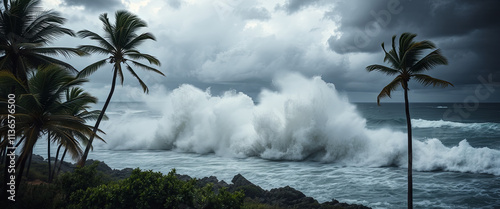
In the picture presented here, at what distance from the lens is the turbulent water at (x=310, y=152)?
14945mm

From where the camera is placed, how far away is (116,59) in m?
13.0

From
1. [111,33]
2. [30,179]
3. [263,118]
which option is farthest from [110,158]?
[111,33]

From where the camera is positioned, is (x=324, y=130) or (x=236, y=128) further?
(x=236, y=128)

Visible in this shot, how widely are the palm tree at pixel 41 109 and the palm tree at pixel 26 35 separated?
202 cm

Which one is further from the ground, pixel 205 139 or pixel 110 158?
pixel 205 139

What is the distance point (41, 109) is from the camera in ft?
26.0

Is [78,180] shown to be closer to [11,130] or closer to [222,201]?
[11,130]

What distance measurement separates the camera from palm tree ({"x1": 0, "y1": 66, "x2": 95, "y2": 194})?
753 centimetres

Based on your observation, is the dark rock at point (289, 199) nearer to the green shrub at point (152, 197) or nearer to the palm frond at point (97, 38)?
the green shrub at point (152, 197)

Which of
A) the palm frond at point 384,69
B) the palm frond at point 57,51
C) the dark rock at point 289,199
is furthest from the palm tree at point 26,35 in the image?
the palm frond at point 384,69

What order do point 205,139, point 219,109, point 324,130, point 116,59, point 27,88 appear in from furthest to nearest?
point 219,109
point 205,139
point 324,130
point 116,59
point 27,88

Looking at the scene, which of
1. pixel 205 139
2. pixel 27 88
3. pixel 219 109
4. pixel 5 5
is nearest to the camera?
pixel 27 88

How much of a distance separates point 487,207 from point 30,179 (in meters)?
22.1

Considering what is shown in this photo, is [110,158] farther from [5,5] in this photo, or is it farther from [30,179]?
[5,5]
